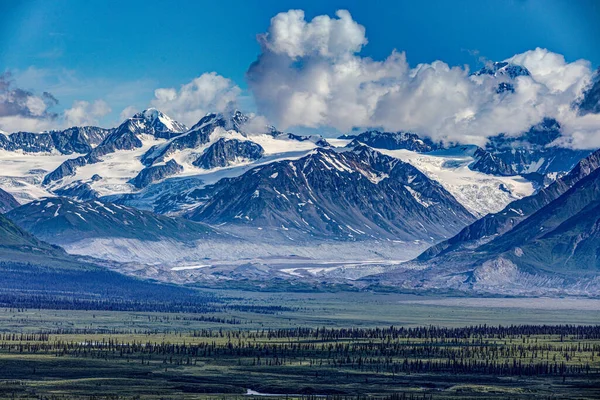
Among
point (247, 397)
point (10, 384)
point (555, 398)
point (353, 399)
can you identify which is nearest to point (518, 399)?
point (555, 398)

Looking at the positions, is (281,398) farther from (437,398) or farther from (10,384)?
(10,384)

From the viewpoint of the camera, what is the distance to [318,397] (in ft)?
636

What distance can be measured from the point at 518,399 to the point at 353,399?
70.8ft

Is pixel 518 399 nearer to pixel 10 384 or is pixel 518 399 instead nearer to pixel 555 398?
pixel 555 398

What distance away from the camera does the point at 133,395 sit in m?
190

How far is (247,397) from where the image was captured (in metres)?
195

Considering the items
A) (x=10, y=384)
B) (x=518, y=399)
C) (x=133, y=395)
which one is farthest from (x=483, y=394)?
(x=10, y=384)

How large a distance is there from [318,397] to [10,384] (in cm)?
4096

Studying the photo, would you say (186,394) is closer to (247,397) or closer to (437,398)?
(247,397)

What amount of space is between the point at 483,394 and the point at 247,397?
31.6 m

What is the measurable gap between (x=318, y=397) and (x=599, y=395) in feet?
122

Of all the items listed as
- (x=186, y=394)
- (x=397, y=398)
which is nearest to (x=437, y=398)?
(x=397, y=398)

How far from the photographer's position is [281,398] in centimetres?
19250

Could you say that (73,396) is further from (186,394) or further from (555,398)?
(555,398)
